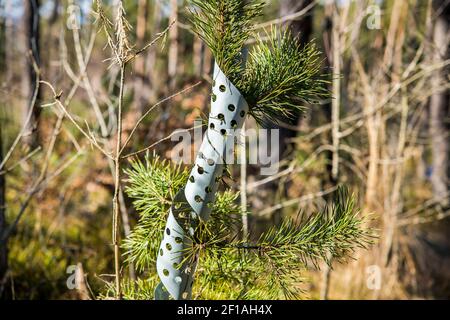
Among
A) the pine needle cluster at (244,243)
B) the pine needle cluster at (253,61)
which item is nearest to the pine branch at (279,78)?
the pine needle cluster at (253,61)

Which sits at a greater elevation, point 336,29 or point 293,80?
point 336,29

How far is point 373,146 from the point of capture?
2859 mm

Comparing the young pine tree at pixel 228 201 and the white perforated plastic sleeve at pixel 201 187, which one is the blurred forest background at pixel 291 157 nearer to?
the young pine tree at pixel 228 201

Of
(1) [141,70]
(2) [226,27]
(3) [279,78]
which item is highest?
(1) [141,70]

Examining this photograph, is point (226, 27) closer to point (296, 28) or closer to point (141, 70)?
point (296, 28)

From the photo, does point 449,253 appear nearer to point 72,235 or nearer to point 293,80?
point 72,235

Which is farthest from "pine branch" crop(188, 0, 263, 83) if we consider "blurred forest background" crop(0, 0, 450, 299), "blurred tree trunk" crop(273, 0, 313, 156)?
"blurred tree trunk" crop(273, 0, 313, 156)

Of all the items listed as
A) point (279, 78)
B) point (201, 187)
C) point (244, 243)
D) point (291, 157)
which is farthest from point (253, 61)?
point (291, 157)

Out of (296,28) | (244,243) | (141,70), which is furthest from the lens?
(141,70)

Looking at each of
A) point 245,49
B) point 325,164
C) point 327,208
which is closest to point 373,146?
point 325,164

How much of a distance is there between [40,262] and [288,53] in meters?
2.44

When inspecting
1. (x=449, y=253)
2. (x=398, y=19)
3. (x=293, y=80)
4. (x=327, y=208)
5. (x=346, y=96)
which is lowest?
(x=449, y=253)

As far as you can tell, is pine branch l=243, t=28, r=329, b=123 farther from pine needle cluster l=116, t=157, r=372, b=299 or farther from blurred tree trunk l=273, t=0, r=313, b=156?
blurred tree trunk l=273, t=0, r=313, b=156
